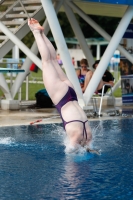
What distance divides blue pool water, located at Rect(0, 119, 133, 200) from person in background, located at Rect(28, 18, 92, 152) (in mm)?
295

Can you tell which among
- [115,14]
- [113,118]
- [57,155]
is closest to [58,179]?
[57,155]

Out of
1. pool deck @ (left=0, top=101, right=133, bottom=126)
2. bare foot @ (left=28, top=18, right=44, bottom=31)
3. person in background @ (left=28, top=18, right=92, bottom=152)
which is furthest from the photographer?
pool deck @ (left=0, top=101, right=133, bottom=126)

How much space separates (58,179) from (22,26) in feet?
32.3

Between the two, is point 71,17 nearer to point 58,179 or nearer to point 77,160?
point 77,160

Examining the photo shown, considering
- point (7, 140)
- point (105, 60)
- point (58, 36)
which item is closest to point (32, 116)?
point (58, 36)

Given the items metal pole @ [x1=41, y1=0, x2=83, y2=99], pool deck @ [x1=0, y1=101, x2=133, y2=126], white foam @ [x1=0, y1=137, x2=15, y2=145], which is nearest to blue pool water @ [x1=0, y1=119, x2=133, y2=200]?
white foam @ [x1=0, y1=137, x2=15, y2=145]

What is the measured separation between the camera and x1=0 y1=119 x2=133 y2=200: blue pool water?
6.37 meters

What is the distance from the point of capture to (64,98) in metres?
8.59

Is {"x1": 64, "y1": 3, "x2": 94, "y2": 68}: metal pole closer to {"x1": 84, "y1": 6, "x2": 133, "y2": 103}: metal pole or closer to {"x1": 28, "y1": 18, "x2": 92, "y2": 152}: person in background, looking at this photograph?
{"x1": 84, "y1": 6, "x2": 133, "y2": 103}: metal pole

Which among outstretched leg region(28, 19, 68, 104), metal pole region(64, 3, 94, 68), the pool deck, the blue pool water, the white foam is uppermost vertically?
metal pole region(64, 3, 94, 68)

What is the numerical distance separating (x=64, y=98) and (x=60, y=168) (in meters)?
1.36

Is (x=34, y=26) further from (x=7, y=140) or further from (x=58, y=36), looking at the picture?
(x=58, y=36)

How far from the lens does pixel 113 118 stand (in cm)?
1391

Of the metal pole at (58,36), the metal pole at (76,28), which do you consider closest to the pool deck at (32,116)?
the metal pole at (58,36)
